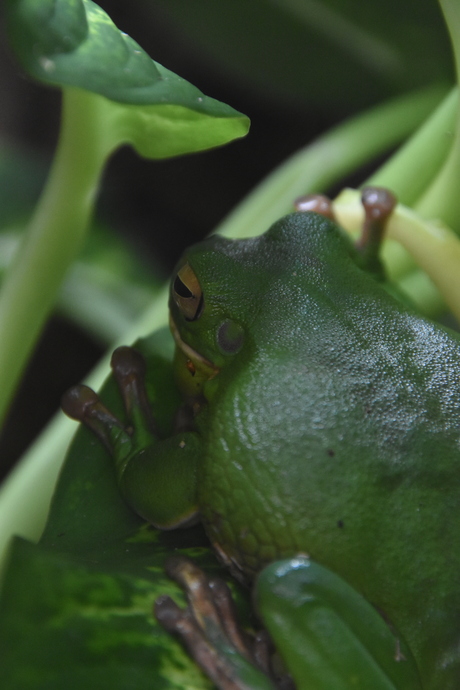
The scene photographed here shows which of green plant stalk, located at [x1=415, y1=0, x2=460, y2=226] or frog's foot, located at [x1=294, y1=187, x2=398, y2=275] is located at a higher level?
green plant stalk, located at [x1=415, y1=0, x2=460, y2=226]

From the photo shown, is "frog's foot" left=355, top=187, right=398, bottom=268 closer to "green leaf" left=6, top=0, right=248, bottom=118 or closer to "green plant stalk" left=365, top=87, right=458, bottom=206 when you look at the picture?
"green plant stalk" left=365, top=87, right=458, bottom=206

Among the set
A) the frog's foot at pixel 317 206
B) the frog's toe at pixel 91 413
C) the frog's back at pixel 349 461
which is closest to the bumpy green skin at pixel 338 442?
the frog's back at pixel 349 461

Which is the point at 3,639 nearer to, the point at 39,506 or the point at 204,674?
the point at 204,674

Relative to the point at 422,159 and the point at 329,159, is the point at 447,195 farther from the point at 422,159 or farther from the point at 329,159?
the point at 329,159

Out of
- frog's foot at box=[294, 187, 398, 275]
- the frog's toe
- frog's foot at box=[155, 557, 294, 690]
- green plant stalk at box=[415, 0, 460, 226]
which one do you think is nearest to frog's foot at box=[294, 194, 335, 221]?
frog's foot at box=[294, 187, 398, 275]

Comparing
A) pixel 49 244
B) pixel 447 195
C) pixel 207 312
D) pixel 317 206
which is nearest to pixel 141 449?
→ pixel 207 312

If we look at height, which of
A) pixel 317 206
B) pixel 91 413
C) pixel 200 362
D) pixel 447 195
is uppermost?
pixel 447 195
